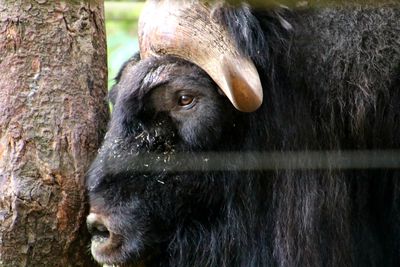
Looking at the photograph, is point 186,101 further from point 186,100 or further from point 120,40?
point 120,40

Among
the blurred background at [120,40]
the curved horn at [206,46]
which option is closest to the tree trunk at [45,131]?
the curved horn at [206,46]

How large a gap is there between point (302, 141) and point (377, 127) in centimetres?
20

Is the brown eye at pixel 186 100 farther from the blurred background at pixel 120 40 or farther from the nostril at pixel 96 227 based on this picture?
the blurred background at pixel 120 40

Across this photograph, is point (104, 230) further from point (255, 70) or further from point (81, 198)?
point (255, 70)

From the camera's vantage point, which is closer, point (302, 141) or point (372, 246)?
point (302, 141)

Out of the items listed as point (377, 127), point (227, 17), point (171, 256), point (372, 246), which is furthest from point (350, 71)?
point (171, 256)

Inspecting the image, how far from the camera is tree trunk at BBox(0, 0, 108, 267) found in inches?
81.9

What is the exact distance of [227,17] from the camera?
2.09 m

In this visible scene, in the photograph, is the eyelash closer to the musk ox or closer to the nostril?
the musk ox

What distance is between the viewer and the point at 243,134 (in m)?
2.18

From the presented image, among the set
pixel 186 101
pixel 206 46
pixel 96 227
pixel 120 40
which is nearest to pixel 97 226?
pixel 96 227

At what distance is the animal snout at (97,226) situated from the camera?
2111mm

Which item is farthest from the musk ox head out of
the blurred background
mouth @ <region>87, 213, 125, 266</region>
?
the blurred background

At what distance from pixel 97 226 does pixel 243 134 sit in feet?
1.52
